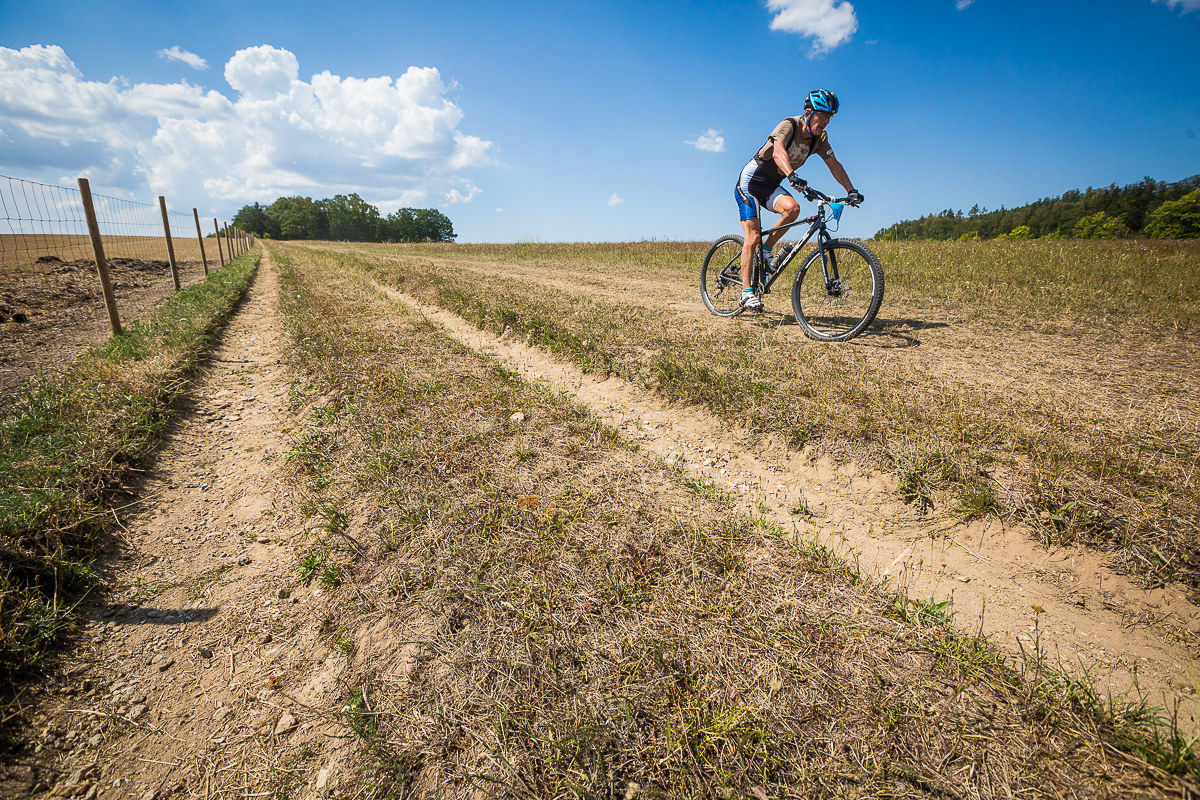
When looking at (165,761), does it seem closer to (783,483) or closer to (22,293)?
(783,483)

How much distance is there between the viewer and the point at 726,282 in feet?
24.0

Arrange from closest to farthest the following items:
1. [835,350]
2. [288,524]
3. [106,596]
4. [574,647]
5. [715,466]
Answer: [574,647] → [106,596] → [288,524] → [715,466] → [835,350]

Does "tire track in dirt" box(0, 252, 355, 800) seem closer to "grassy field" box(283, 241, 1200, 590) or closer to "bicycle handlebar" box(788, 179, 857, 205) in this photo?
"grassy field" box(283, 241, 1200, 590)

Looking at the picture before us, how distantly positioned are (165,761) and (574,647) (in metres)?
1.59

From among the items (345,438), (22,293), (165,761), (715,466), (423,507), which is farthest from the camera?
(22,293)

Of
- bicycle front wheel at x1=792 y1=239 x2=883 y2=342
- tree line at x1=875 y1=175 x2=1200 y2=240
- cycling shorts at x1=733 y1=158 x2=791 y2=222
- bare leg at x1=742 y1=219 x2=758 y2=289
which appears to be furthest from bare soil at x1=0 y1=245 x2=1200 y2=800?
tree line at x1=875 y1=175 x2=1200 y2=240

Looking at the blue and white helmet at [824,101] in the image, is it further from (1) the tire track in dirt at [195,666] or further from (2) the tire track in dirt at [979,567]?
(1) the tire track in dirt at [195,666]

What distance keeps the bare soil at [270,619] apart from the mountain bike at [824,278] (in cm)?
306

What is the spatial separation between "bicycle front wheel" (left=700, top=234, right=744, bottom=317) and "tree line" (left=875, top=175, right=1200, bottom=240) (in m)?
34.8

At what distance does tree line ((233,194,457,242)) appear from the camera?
109688 mm

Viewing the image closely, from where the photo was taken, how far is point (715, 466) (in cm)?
332

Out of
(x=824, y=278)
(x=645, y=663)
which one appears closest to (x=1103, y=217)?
(x=824, y=278)

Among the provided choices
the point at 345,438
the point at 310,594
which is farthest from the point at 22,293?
the point at 310,594

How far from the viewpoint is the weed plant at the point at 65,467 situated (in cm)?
216
